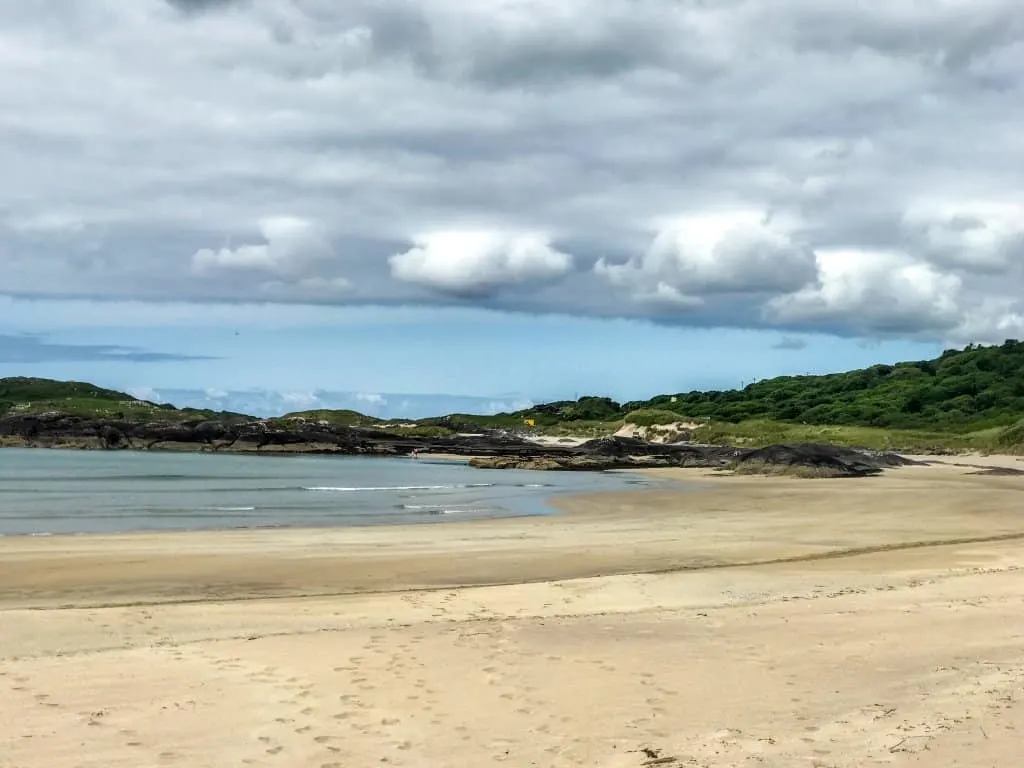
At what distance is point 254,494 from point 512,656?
40.2m

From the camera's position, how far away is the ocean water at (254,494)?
3566 centimetres

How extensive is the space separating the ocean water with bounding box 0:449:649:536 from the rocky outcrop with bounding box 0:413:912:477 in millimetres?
10356

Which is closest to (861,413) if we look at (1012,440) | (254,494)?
(1012,440)

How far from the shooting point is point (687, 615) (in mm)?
15000

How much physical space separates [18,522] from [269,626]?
24.3m

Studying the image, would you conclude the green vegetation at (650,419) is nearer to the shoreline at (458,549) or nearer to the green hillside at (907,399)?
the green hillside at (907,399)

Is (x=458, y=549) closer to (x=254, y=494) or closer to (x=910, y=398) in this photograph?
(x=254, y=494)

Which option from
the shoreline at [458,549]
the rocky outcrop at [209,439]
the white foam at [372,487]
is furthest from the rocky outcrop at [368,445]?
the shoreline at [458,549]

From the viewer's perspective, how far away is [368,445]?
118 meters

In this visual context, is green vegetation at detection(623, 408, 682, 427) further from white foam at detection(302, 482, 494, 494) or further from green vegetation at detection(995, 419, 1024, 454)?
white foam at detection(302, 482, 494, 494)

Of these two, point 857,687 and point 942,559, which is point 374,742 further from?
point 942,559

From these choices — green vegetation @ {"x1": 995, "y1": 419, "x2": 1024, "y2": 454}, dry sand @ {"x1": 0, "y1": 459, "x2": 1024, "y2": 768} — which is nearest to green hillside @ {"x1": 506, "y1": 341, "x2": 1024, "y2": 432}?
green vegetation @ {"x1": 995, "y1": 419, "x2": 1024, "y2": 454}

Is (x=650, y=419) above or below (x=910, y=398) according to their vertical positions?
below

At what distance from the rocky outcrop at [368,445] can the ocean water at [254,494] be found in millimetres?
10356
